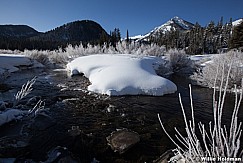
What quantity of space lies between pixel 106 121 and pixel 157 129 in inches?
62.8

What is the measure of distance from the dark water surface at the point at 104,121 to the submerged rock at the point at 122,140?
0.11 meters

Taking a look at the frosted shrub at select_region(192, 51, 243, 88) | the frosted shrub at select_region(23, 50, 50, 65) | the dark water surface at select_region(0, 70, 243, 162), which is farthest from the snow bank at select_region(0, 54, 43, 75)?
the frosted shrub at select_region(192, 51, 243, 88)

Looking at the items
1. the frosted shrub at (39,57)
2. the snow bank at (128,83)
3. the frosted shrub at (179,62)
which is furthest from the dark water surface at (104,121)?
the frosted shrub at (39,57)

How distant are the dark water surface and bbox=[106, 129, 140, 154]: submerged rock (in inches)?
4.5

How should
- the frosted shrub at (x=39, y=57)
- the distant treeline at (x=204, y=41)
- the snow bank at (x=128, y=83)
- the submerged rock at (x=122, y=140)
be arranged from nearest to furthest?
the submerged rock at (x=122, y=140) < the snow bank at (x=128, y=83) < the frosted shrub at (x=39, y=57) < the distant treeline at (x=204, y=41)

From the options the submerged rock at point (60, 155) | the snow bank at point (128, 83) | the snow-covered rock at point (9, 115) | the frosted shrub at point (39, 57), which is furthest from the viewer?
the frosted shrub at point (39, 57)

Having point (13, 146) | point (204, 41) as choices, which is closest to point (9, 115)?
point (13, 146)

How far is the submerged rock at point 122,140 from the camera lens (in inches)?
186

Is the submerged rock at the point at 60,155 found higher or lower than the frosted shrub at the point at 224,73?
lower

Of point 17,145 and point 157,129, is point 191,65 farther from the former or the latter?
point 17,145

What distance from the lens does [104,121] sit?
6.35 metres

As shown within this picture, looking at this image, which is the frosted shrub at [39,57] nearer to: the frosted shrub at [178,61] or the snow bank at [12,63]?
the snow bank at [12,63]

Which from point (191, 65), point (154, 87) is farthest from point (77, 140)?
point (191, 65)

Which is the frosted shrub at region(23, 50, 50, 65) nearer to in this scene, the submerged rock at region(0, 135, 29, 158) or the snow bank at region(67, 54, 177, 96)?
the snow bank at region(67, 54, 177, 96)
